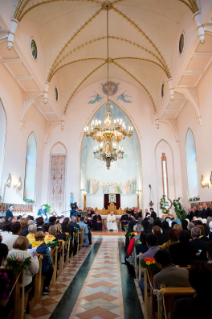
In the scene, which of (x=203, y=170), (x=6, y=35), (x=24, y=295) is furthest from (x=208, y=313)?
(x=203, y=170)

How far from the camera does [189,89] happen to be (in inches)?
453

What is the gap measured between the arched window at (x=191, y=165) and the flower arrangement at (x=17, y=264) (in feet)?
39.7

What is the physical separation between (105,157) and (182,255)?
6.58 meters

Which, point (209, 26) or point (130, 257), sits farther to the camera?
point (209, 26)

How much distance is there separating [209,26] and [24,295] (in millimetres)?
9137

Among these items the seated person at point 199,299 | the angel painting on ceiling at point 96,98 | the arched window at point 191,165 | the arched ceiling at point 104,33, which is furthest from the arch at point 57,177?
the seated person at point 199,299

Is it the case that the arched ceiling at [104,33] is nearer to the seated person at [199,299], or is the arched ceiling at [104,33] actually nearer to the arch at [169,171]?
the arch at [169,171]

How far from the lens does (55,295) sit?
407cm

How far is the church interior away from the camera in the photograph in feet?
10.7

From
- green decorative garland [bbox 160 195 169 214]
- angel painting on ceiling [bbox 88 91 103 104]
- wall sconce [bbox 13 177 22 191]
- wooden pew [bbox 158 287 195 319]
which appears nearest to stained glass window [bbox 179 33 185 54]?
angel painting on ceiling [bbox 88 91 103 104]

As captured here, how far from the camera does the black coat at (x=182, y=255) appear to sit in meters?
3.26

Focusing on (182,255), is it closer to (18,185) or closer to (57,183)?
(18,185)

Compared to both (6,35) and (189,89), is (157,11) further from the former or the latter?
(6,35)

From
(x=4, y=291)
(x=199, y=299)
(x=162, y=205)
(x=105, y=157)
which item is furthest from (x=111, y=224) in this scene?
(x=199, y=299)
